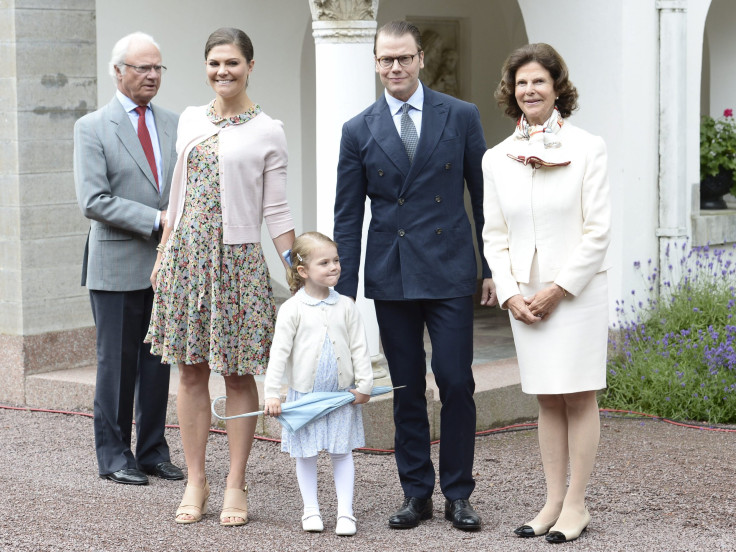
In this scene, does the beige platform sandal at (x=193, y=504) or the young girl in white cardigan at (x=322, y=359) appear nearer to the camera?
the young girl in white cardigan at (x=322, y=359)

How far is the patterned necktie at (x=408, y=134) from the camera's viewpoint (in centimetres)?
514

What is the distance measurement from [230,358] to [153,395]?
1.12 m

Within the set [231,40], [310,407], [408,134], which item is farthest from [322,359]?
[231,40]

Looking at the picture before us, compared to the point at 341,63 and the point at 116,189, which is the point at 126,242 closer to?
the point at 116,189

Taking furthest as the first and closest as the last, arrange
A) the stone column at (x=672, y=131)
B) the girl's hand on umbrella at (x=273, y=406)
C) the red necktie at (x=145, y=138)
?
the stone column at (x=672, y=131) < the red necktie at (x=145, y=138) < the girl's hand on umbrella at (x=273, y=406)

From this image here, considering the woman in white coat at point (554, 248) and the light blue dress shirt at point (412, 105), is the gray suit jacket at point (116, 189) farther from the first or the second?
the woman in white coat at point (554, 248)

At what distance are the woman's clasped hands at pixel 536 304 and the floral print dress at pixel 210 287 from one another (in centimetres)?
104

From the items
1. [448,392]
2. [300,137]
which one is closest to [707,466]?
[448,392]

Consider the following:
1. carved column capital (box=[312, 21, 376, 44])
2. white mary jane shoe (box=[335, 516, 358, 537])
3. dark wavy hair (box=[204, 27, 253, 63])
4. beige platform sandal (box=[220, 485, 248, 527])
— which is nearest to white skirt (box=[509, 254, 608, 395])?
white mary jane shoe (box=[335, 516, 358, 537])

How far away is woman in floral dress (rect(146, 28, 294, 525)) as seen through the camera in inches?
205

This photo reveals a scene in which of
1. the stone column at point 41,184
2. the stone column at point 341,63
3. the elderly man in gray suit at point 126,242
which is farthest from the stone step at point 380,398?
A: the elderly man in gray suit at point 126,242

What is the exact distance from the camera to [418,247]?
514 cm

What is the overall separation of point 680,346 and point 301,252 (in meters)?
3.73

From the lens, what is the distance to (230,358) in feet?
17.2
